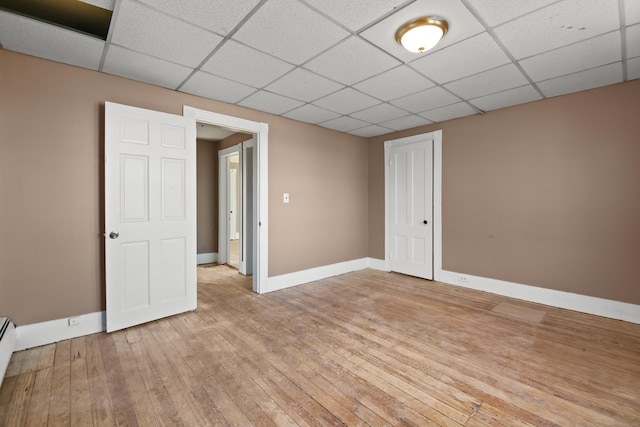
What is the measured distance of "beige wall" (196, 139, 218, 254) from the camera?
6.21 meters

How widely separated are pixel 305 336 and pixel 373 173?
12.1 ft

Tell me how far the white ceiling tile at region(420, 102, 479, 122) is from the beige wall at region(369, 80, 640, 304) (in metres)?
0.16

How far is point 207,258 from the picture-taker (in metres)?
6.25

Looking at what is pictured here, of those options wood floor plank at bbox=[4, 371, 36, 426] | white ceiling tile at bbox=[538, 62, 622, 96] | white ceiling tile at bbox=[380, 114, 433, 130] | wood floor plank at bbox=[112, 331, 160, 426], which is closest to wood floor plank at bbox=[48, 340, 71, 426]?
wood floor plank at bbox=[4, 371, 36, 426]

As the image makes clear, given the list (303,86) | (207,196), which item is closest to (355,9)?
(303,86)

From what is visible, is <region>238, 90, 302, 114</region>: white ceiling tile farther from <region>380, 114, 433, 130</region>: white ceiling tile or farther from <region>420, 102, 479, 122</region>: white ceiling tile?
<region>420, 102, 479, 122</region>: white ceiling tile

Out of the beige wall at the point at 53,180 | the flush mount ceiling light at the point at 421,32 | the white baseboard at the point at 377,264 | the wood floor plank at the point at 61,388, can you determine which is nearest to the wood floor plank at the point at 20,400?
the wood floor plank at the point at 61,388

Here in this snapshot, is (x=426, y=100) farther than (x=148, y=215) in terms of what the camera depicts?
Yes

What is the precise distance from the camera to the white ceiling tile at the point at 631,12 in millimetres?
1945

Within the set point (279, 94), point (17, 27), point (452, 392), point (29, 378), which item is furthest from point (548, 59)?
point (29, 378)

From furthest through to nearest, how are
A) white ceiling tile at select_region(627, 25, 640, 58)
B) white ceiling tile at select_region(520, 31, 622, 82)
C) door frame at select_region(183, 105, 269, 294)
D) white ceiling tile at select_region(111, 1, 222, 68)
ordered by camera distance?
door frame at select_region(183, 105, 269, 294) → white ceiling tile at select_region(520, 31, 622, 82) → white ceiling tile at select_region(627, 25, 640, 58) → white ceiling tile at select_region(111, 1, 222, 68)

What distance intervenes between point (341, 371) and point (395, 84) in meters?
2.88

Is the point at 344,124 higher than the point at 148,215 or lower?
higher

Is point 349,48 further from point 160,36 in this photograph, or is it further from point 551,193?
point 551,193
